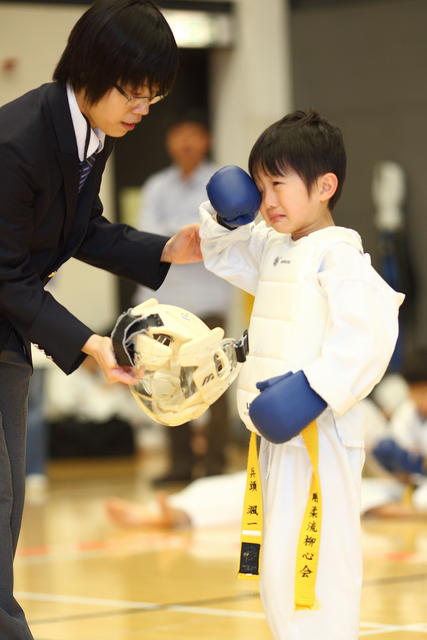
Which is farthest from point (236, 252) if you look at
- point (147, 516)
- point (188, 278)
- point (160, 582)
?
point (188, 278)

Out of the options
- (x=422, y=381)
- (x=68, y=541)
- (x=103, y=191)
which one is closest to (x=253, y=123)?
(x=103, y=191)

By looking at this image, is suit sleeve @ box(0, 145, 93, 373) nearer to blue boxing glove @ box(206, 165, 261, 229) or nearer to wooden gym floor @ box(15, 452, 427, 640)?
blue boxing glove @ box(206, 165, 261, 229)

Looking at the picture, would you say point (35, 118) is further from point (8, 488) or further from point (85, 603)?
point (85, 603)

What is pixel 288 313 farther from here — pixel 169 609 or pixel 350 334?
pixel 169 609

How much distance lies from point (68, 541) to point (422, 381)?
1.83 meters

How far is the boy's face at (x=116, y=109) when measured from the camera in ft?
8.12

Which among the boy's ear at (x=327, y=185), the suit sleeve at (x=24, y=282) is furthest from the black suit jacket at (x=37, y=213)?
the boy's ear at (x=327, y=185)

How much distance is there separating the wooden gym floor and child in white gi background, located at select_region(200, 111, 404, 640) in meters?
0.69

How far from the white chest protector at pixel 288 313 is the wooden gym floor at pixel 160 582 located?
0.89 metres

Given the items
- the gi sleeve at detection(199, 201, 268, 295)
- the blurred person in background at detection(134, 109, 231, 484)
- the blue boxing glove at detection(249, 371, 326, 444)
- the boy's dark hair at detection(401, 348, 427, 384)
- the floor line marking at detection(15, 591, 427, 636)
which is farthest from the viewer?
the blurred person in background at detection(134, 109, 231, 484)

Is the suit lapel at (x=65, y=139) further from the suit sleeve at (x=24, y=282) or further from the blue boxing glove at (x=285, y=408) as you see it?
the blue boxing glove at (x=285, y=408)

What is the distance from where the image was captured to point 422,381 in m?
5.94

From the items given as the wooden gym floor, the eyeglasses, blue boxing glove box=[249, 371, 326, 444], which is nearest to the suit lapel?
the eyeglasses

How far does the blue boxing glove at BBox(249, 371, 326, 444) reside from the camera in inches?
95.5
